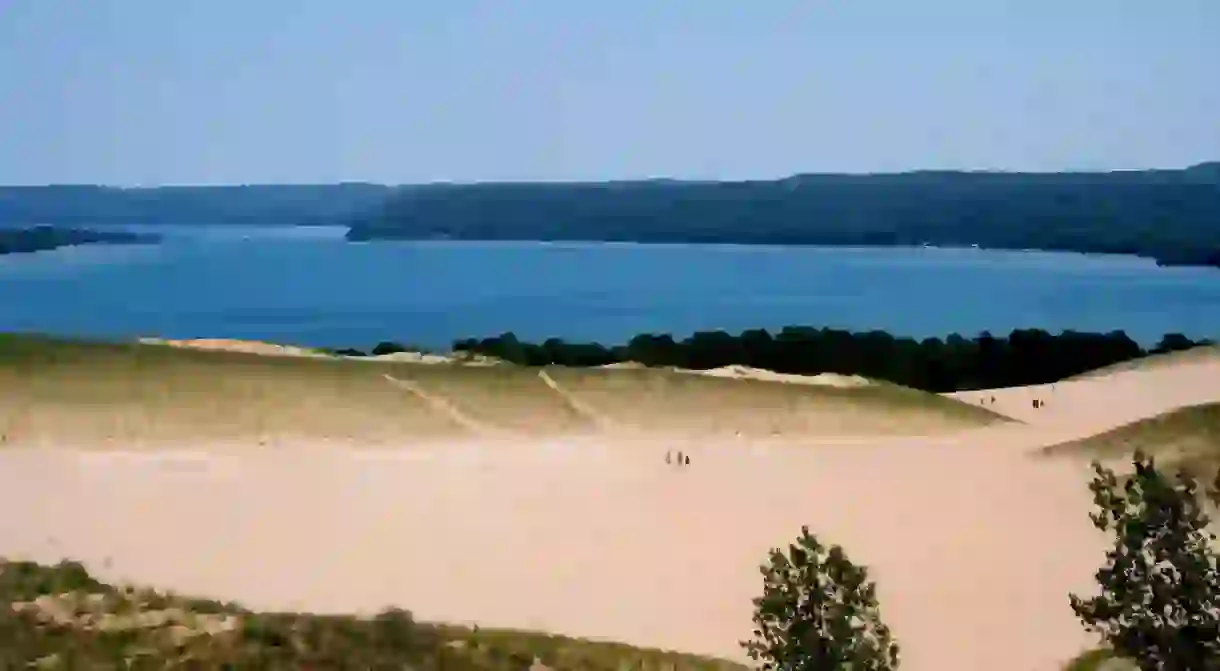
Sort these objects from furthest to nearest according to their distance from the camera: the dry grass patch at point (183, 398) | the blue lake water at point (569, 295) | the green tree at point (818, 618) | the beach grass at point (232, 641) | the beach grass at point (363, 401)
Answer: the blue lake water at point (569, 295)
the beach grass at point (363, 401)
the dry grass patch at point (183, 398)
the beach grass at point (232, 641)
the green tree at point (818, 618)

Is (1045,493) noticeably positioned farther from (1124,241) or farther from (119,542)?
(1124,241)

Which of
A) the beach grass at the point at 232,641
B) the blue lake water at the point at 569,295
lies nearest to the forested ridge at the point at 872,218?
the blue lake water at the point at 569,295

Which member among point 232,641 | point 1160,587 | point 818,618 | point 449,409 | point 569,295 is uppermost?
point 569,295

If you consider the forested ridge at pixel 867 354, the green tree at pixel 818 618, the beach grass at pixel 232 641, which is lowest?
the beach grass at pixel 232 641

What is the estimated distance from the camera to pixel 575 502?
10977 mm

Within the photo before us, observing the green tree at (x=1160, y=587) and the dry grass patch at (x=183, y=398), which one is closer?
the green tree at (x=1160, y=587)

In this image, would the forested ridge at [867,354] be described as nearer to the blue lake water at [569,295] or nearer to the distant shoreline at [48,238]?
the blue lake water at [569,295]

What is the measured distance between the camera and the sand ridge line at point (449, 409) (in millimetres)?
13367

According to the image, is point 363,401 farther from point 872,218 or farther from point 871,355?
point 872,218

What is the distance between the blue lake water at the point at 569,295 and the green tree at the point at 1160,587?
19.5 m

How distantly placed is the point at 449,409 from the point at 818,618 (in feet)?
31.2

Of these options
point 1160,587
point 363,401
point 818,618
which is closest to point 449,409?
point 363,401

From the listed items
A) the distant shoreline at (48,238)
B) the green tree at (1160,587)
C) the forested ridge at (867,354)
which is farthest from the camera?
the distant shoreline at (48,238)

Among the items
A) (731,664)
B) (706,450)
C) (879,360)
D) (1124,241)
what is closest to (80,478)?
(706,450)
